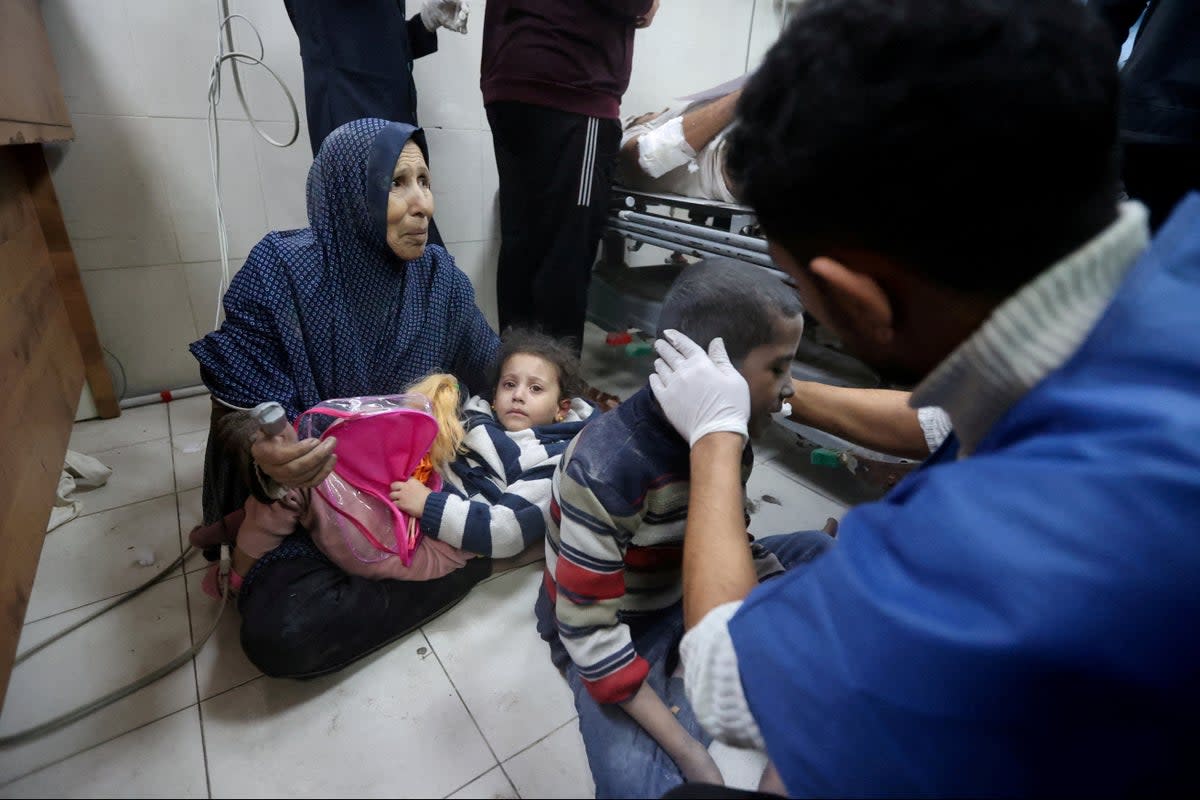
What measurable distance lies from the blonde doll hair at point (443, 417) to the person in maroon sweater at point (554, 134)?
1.76 ft

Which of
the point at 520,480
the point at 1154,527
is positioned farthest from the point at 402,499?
the point at 1154,527

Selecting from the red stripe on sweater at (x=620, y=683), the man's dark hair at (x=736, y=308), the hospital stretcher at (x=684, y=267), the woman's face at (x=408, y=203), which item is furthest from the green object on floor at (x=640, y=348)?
the red stripe on sweater at (x=620, y=683)

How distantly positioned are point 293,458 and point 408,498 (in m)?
0.23

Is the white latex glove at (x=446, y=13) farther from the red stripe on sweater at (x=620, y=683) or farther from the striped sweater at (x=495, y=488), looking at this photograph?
the red stripe on sweater at (x=620, y=683)

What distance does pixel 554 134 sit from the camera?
1.52 metres

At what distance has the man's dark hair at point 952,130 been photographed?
12.6 inches

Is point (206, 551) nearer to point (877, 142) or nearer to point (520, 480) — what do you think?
point (520, 480)

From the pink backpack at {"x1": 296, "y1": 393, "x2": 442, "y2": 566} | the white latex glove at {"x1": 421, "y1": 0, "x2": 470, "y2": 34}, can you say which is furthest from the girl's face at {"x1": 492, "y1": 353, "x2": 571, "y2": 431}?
the white latex glove at {"x1": 421, "y1": 0, "x2": 470, "y2": 34}

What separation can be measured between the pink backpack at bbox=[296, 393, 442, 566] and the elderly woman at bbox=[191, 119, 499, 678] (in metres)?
0.07

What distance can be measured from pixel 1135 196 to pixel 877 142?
124cm

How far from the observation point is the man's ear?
0.39 m

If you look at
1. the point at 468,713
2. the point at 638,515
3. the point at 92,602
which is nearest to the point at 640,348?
the point at 638,515

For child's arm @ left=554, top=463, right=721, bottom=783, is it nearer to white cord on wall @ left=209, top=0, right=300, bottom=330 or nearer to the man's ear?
the man's ear

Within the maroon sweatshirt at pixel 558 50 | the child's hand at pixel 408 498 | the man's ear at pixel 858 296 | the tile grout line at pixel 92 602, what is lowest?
the tile grout line at pixel 92 602
